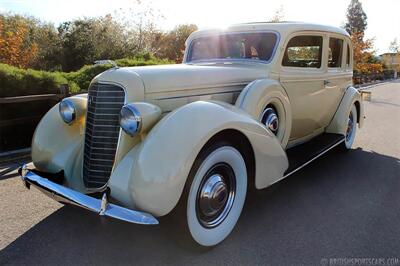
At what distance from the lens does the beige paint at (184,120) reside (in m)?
2.51

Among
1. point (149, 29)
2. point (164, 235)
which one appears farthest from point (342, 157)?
point (149, 29)

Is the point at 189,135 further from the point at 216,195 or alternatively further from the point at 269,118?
the point at 269,118

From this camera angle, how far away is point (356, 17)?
203 feet

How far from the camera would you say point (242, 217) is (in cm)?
347

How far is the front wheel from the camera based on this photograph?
107 inches

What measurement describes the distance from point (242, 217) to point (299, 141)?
5.71 ft

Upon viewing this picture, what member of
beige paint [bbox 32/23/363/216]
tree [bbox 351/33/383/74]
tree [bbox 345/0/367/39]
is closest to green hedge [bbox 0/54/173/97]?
beige paint [bbox 32/23/363/216]

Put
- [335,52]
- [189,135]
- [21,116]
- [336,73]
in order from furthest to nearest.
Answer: [21,116], [335,52], [336,73], [189,135]

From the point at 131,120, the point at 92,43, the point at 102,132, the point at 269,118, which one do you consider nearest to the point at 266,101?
the point at 269,118

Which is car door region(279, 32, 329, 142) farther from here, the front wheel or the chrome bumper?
the chrome bumper

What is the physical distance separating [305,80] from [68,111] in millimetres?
2798

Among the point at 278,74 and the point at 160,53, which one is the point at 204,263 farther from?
the point at 160,53

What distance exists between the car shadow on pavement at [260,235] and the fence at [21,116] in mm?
3120

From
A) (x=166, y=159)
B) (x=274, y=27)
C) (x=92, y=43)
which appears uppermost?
(x=92, y=43)
